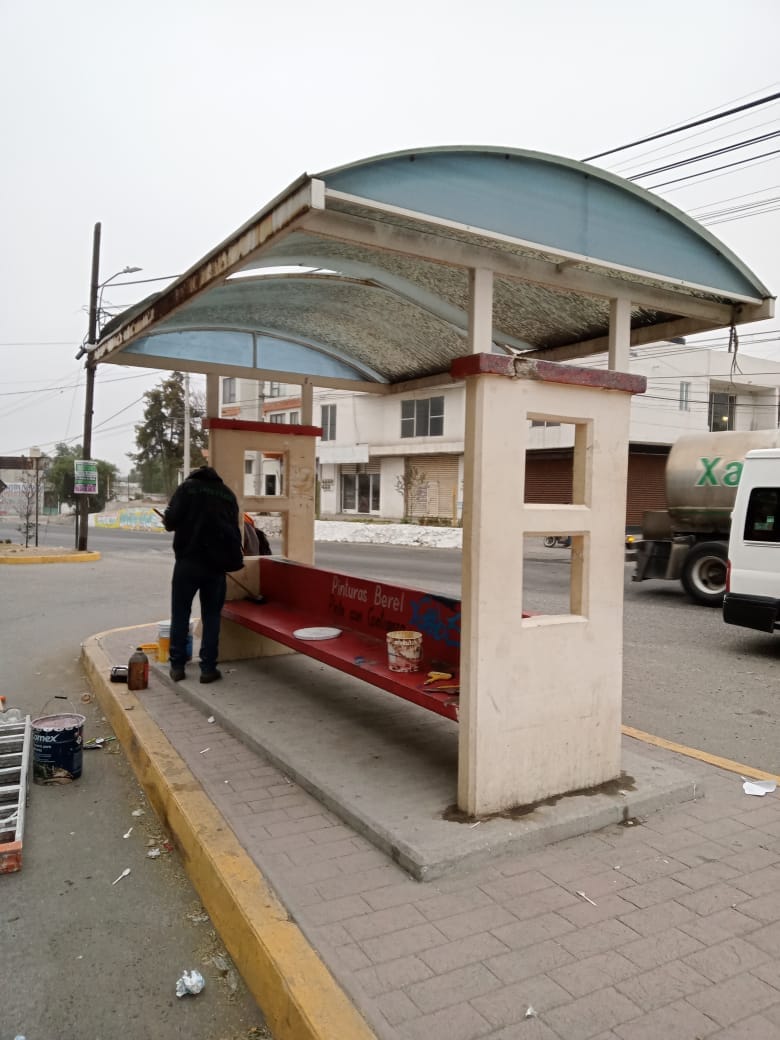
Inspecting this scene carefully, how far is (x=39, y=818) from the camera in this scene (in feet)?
13.4

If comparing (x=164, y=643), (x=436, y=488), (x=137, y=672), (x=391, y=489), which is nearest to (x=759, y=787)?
(x=137, y=672)

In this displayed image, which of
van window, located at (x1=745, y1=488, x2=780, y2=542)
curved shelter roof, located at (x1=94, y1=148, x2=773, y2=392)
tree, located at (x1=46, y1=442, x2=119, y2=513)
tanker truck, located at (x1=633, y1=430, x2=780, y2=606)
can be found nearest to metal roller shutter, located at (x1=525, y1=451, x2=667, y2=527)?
tanker truck, located at (x1=633, y1=430, x2=780, y2=606)

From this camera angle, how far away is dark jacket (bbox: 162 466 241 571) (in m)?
5.96

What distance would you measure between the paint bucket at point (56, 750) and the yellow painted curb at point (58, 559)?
15400 mm

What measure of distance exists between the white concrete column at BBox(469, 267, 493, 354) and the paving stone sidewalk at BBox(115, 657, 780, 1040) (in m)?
2.35

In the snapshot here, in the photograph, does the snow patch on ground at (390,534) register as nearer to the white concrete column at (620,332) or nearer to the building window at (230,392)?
the building window at (230,392)

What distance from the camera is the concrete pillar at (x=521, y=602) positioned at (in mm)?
3463

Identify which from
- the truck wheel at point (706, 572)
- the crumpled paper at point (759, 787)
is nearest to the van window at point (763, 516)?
the truck wheel at point (706, 572)

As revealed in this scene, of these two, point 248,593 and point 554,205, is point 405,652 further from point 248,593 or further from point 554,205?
point 248,593

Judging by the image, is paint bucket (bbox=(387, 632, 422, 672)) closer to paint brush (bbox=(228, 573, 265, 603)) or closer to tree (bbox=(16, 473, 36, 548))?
paint brush (bbox=(228, 573, 265, 603))

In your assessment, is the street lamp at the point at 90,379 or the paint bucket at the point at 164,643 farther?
the street lamp at the point at 90,379

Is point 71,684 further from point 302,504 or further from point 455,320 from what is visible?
point 455,320

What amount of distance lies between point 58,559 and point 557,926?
60.8 ft

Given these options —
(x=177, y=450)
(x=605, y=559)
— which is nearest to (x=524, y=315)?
(x=605, y=559)
